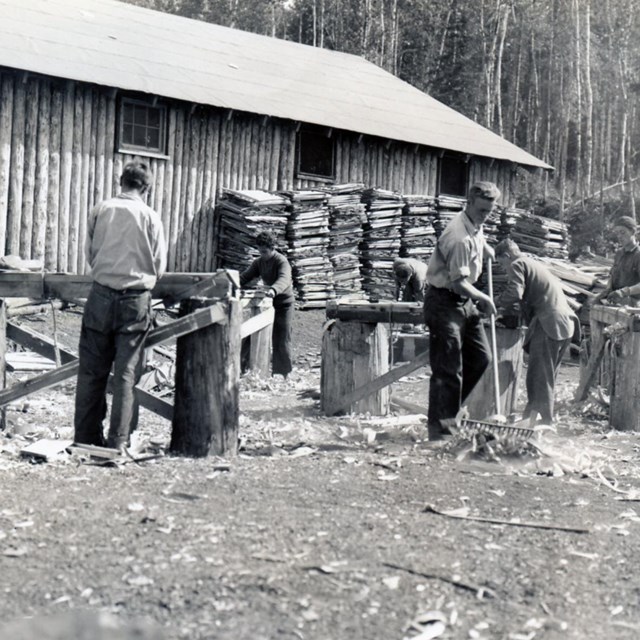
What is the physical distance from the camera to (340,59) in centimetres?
2603

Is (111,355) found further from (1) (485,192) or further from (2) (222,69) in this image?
(2) (222,69)

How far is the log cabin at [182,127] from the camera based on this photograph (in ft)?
55.2

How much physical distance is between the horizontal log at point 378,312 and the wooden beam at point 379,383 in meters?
0.45

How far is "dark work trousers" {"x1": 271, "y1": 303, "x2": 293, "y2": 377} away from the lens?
13.0m

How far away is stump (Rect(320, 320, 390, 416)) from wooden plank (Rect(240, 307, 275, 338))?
4.13 feet

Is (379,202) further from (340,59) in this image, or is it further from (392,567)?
(392,567)

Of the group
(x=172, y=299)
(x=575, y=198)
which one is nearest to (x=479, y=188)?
(x=172, y=299)

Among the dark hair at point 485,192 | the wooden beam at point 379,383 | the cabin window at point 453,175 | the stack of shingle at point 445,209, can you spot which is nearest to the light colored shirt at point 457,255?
the dark hair at point 485,192

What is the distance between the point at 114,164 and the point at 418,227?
291 inches

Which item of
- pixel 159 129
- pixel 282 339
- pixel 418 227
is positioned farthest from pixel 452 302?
pixel 418 227

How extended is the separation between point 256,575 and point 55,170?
Answer: 44.8 feet

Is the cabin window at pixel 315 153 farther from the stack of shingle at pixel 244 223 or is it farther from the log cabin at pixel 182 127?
the stack of shingle at pixel 244 223

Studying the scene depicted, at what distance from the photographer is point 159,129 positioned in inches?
733

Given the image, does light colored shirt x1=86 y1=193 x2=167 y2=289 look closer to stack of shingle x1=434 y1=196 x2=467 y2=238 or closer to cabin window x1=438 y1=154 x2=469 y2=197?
stack of shingle x1=434 y1=196 x2=467 y2=238
